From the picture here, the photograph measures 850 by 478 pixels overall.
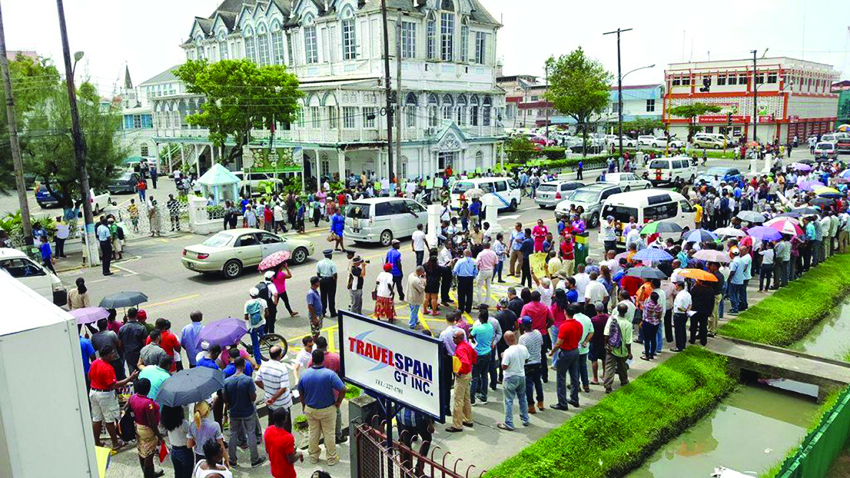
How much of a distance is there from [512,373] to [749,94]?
74420 mm

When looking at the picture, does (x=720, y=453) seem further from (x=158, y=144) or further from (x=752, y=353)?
(x=158, y=144)

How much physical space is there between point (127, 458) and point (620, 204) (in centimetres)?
1680

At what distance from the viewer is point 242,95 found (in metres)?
34.5

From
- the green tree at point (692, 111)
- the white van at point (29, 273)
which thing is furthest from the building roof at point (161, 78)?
the green tree at point (692, 111)

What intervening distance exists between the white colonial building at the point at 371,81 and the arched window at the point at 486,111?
0.23 ft

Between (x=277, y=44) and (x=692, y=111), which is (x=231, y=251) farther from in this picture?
(x=692, y=111)

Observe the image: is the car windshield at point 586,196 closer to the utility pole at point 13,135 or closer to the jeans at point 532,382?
the jeans at point 532,382

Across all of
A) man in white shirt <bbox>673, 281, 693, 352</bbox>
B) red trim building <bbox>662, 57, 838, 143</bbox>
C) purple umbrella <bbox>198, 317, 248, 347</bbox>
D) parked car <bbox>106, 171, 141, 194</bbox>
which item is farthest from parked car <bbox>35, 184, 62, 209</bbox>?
red trim building <bbox>662, 57, 838, 143</bbox>

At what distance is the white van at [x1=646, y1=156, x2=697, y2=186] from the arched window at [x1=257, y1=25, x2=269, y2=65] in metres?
27.6

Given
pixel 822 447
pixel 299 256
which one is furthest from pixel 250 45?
pixel 822 447

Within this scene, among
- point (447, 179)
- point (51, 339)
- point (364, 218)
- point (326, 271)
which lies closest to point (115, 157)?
point (364, 218)

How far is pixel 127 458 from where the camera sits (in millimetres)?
8875

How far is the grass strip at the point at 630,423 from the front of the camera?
8.83m

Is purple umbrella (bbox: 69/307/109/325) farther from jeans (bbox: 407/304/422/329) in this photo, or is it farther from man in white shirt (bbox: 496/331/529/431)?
man in white shirt (bbox: 496/331/529/431)
